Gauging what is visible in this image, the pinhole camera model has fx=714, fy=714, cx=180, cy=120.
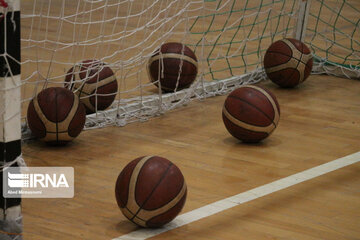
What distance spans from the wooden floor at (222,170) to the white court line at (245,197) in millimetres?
48

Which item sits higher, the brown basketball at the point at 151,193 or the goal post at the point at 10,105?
the goal post at the point at 10,105

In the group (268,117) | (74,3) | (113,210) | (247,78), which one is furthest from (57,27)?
(113,210)

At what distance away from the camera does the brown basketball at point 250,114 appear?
15.4 ft

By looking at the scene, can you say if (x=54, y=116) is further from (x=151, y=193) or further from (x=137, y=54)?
(x=137, y=54)

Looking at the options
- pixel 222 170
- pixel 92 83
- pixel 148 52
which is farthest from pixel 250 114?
pixel 148 52

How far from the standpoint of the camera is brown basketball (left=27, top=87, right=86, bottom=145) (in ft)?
14.6

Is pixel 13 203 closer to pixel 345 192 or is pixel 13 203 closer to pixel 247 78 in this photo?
pixel 345 192

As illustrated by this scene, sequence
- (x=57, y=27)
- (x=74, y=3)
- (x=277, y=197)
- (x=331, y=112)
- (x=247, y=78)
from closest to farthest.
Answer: (x=277, y=197)
(x=331, y=112)
(x=247, y=78)
(x=57, y=27)
(x=74, y=3)

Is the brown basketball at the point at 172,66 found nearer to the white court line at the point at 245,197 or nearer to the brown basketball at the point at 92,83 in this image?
the brown basketball at the point at 92,83

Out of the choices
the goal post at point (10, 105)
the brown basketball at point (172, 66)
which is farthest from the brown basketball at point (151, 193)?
the brown basketball at point (172, 66)

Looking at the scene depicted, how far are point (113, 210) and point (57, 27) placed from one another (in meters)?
5.32

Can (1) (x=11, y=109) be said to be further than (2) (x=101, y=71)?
No

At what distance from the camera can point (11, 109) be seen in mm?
2943

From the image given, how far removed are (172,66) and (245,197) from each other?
80.7 inches
